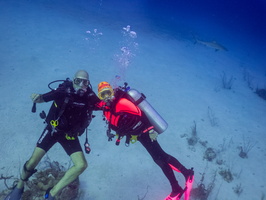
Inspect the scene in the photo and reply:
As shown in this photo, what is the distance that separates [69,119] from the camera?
404 cm

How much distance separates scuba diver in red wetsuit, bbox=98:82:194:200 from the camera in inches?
156

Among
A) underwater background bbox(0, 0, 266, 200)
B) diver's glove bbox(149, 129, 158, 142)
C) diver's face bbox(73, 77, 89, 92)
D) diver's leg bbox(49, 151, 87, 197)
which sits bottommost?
underwater background bbox(0, 0, 266, 200)

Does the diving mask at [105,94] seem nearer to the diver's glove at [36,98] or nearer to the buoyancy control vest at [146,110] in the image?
the buoyancy control vest at [146,110]

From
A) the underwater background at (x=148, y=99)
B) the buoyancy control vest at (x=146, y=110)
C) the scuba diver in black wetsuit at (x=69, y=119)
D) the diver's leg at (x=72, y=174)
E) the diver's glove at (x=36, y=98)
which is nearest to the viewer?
the diver's leg at (x=72, y=174)

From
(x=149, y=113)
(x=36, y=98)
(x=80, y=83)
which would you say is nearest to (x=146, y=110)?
(x=149, y=113)

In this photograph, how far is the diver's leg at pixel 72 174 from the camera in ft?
12.5

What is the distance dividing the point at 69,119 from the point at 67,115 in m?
0.10

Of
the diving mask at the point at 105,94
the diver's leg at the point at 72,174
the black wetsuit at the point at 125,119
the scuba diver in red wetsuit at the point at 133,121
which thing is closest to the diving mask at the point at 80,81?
the scuba diver in red wetsuit at the point at 133,121

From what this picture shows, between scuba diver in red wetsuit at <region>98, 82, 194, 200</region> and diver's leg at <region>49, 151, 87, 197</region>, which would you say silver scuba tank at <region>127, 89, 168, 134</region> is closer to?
scuba diver in red wetsuit at <region>98, 82, 194, 200</region>

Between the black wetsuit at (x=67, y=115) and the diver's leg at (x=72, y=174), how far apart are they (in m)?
0.20

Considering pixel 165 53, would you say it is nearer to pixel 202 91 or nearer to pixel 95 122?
pixel 202 91

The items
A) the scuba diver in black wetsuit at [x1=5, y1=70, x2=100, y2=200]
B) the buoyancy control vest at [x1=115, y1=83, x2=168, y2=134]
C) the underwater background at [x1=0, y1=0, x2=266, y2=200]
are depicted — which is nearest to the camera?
the scuba diver in black wetsuit at [x1=5, y1=70, x2=100, y2=200]

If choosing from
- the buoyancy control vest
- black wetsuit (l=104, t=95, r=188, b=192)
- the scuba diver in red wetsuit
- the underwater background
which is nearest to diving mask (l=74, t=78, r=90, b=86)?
the scuba diver in red wetsuit

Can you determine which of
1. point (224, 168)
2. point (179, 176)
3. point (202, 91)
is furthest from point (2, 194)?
point (202, 91)
